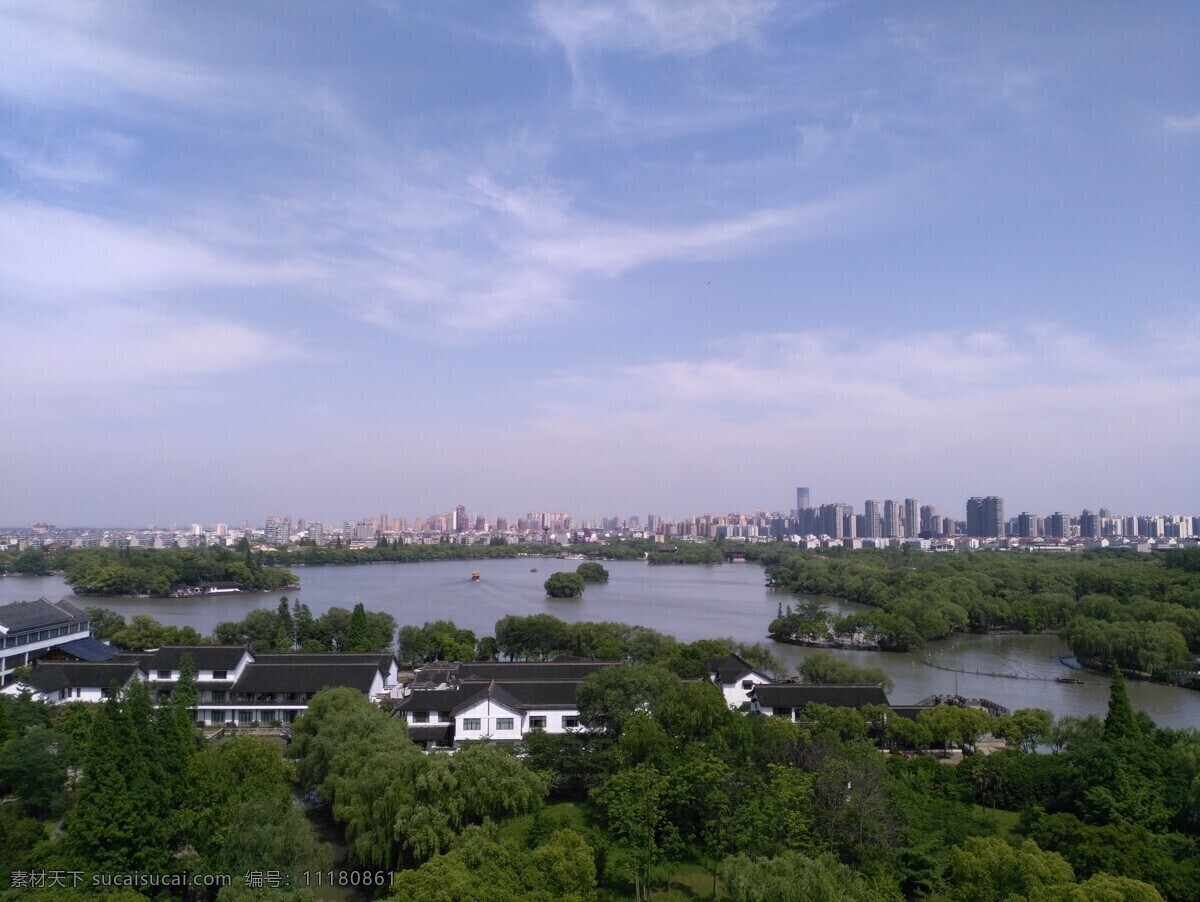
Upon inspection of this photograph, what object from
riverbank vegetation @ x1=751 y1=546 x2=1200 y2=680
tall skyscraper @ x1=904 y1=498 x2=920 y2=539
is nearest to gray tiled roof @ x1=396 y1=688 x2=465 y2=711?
riverbank vegetation @ x1=751 y1=546 x2=1200 y2=680

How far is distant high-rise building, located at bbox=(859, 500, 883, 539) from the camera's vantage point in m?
51.4

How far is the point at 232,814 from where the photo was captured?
405 cm

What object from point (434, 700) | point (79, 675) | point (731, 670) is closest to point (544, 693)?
point (434, 700)

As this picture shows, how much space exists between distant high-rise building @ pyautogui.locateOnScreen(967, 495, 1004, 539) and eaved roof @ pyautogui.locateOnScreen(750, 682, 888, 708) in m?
43.2

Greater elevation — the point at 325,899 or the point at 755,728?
the point at 755,728

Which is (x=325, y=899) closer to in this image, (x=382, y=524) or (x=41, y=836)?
(x=41, y=836)

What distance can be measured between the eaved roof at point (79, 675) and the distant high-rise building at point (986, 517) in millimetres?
46066

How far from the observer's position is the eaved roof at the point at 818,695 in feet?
23.3

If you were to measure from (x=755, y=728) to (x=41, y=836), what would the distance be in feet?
13.6

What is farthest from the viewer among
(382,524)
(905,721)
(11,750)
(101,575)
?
(382,524)

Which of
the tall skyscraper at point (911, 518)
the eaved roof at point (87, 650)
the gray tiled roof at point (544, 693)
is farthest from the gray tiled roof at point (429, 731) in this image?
the tall skyscraper at point (911, 518)

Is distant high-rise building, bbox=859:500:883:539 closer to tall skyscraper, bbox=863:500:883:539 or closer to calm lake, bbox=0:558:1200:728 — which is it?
tall skyscraper, bbox=863:500:883:539

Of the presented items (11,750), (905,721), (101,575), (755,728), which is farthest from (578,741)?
(101,575)

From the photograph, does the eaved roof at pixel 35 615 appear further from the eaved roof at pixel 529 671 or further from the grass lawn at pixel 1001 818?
the grass lawn at pixel 1001 818
